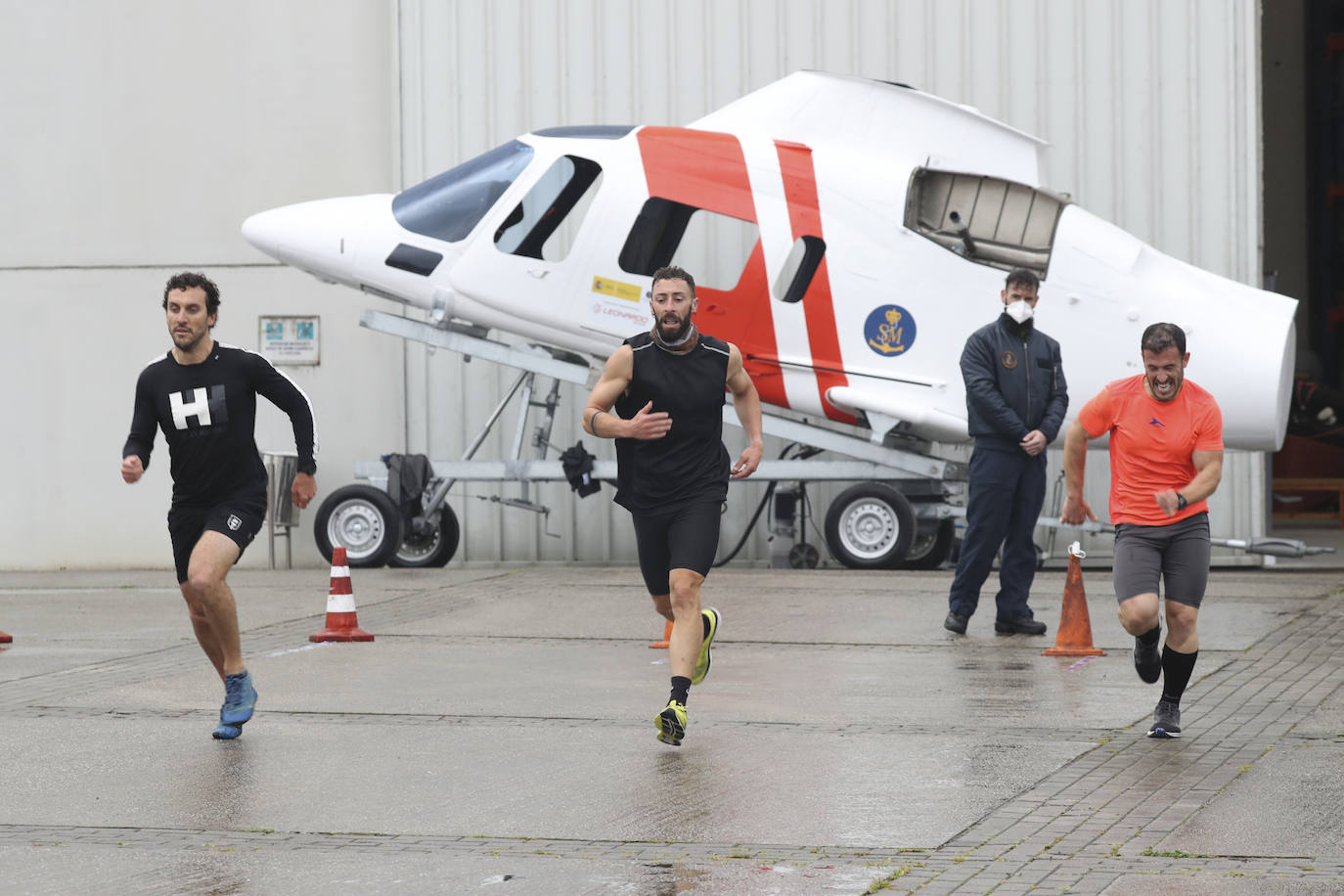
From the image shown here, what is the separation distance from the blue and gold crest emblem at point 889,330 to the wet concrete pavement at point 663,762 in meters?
3.19

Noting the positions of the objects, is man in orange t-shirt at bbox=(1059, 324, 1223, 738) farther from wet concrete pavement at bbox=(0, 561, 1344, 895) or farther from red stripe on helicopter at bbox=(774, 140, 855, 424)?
red stripe on helicopter at bbox=(774, 140, 855, 424)

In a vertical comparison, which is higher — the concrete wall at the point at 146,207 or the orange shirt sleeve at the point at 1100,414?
the concrete wall at the point at 146,207

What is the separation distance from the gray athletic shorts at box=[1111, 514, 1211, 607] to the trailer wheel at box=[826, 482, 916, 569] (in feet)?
23.5

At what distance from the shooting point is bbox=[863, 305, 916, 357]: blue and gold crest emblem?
14500 mm

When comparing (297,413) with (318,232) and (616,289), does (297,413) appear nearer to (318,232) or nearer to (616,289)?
(616,289)

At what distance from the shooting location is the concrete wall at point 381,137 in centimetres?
1669

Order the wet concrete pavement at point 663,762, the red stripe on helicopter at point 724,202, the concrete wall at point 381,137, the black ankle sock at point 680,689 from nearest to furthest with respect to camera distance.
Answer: the wet concrete pavement at point 663,762
the black ankle sock at point 680,689
the red stripe on helicopter at point 724,202
the concrete wall at point 381,137

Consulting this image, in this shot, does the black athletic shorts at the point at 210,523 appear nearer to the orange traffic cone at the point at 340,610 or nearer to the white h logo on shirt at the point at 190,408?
the white h logo on shirt at the point at 190,408

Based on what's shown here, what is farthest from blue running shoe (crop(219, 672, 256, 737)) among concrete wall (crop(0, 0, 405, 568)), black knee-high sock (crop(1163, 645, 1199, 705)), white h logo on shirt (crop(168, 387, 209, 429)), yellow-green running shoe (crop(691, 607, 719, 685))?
concrete wall (crop(0, 0, 405, 568))

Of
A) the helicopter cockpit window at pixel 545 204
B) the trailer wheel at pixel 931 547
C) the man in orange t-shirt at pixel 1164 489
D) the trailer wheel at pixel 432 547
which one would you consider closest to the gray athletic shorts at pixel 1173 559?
the man in orange t-shirt at pixel 1164 489

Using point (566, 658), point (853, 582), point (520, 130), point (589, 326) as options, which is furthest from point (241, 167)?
point (566, 658)

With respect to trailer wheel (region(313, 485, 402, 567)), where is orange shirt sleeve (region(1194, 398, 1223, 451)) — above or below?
above

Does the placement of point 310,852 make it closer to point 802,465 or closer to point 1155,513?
point 1155,513

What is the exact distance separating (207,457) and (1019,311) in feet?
16.5
